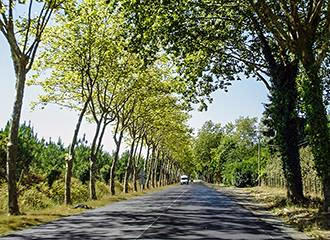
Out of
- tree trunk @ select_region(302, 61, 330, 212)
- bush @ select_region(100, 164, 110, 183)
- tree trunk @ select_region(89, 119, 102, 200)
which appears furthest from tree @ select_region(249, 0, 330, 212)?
bush @ select_region(100, 164, 110, 183)

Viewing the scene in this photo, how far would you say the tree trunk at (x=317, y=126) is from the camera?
18.0 m

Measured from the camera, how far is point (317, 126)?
18.4 metres

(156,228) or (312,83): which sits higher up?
(312,83)

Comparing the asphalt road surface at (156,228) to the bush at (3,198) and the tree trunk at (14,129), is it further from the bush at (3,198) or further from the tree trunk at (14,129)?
the bush at (3,198)

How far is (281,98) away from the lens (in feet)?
86.5

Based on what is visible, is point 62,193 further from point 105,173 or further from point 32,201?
point 105,173

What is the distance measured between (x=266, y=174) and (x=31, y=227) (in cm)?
5051

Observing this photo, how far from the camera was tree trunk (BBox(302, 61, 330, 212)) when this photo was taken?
18047mm

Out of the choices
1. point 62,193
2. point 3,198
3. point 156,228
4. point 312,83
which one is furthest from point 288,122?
point 62,193

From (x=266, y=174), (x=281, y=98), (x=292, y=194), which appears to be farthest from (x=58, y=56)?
(x=266, y=174)

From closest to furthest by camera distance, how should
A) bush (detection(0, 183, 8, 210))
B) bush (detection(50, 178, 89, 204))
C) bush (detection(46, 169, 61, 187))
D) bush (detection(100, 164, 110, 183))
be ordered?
bush (detection(0, 183, 8, 210)) → bush (detection(50, 178, 89, 204)) → bush (detection(46, 169, 61, 187)) → bush (detection(100, 164, 110, 183))

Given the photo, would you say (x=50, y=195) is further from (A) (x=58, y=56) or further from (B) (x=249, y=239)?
(B) (x=249, y=239)

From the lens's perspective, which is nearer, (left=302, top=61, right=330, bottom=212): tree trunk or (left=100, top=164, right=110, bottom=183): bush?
(left=302, top=61, right=330, bottom=212): tree trunk

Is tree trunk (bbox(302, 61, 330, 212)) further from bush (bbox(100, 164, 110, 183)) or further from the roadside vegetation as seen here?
bush (bbox(100, 164, 110, 183))
